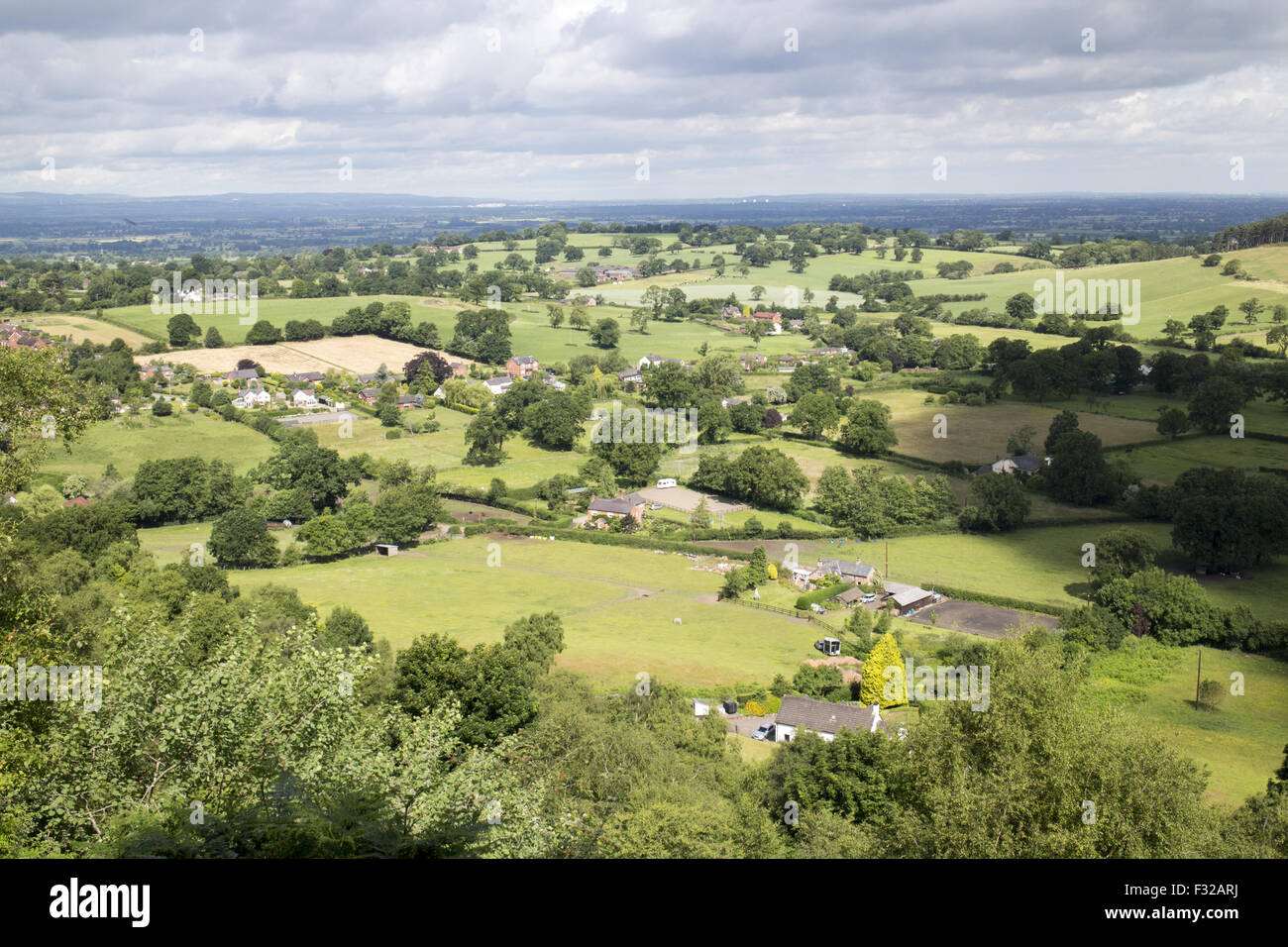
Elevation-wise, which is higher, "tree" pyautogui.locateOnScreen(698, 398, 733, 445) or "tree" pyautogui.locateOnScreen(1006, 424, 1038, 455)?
"tree" pyautogui.locateOnScreen(698, 398, 733, 445)

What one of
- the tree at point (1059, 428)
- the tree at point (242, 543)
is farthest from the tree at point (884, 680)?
the tree at point (1059, 428)

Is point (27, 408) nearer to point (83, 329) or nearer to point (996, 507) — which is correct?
point (996, 507)

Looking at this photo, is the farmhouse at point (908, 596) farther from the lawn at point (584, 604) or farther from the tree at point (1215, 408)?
the tree at point (1215, 408)

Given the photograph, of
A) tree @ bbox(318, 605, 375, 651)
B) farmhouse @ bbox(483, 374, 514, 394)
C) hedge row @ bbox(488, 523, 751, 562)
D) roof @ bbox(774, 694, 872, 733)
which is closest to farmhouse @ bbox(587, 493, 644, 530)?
hedge row @ bbox(488, 523, 751, 562)

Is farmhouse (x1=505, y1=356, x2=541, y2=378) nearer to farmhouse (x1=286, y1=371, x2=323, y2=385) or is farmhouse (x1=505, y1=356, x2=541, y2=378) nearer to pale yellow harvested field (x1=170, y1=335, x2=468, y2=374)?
pale yellow harvested field (x1=170, y1=335, x2=468, y2=374)

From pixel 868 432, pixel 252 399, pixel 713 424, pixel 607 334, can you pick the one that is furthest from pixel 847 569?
pixel 607 334

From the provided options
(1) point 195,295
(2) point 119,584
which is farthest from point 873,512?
(1) point 195,295
